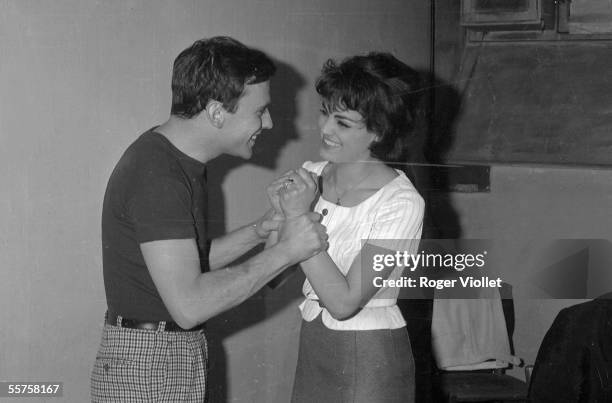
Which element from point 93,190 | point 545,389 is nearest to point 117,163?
point 93,190

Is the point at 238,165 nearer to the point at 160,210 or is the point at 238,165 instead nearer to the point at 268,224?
the point at 268,224

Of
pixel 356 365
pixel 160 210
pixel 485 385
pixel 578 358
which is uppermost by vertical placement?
pixel 160 210

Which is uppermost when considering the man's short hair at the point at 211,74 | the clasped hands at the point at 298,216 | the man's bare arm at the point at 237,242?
the man's short hair at the point at 211,74

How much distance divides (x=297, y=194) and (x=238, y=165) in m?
0.27

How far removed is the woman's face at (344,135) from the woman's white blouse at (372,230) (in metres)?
0.07

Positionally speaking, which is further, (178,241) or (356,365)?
(356,365)

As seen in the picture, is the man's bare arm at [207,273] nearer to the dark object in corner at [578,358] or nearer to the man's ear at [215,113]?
the man's ear at [215,113]

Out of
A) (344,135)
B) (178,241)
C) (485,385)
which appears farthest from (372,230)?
(485,385)

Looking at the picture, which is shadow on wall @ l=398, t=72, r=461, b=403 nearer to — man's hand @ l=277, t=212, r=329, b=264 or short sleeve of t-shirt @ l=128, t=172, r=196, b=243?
man's hand @ l=277, t=212, r=329, b=264

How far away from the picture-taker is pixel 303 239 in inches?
31.0

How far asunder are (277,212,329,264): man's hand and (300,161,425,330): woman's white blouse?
0.05m

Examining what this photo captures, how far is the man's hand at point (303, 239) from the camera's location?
0.78 meters

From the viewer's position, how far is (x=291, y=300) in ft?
3.51

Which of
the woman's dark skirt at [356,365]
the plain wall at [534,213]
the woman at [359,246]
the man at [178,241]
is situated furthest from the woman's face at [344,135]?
the plain wall at [534,213]
